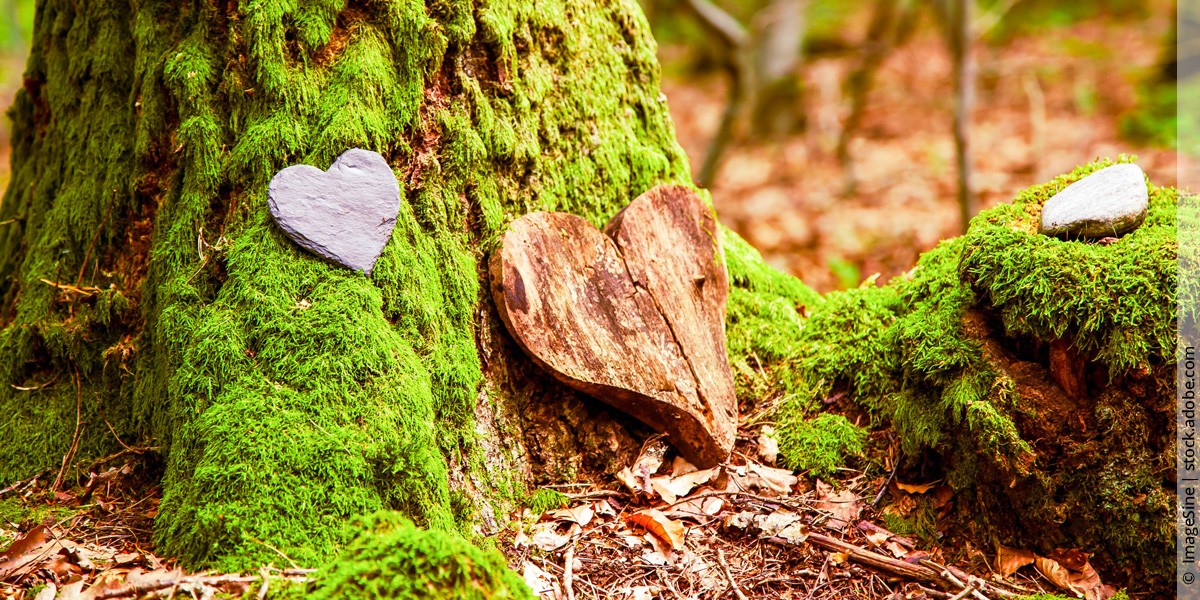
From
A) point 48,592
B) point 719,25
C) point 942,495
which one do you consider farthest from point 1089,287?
point 719,25

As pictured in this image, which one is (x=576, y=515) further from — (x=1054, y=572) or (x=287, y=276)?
(x=1054, y=572)

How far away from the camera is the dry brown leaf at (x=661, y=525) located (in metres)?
2.64

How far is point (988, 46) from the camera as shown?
1342cm

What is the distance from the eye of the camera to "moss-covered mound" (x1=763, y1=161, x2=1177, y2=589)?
2.43m

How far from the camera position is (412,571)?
195cm

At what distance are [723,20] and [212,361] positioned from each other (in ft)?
20.5

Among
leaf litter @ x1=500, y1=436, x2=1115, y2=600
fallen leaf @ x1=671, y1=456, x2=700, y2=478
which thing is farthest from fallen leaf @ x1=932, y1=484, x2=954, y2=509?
fallen leaf @ x1=671, y1=456, x2=700, y2=478

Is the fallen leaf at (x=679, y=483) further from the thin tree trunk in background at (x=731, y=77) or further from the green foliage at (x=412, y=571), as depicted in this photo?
the thin tree trunk in background at (x=731, y=77)

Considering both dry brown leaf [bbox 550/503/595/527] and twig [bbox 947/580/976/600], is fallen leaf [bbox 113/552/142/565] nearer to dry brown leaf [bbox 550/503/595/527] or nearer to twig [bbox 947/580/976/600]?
dry brown leaf [bbox 550/503/595/527]

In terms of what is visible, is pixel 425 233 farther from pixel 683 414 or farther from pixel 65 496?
pixel 65 496

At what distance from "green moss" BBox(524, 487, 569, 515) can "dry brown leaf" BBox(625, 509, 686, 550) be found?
0.80 ft

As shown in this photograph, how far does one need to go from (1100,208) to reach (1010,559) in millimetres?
1234

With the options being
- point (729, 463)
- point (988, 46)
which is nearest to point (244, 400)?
point (729, 463)

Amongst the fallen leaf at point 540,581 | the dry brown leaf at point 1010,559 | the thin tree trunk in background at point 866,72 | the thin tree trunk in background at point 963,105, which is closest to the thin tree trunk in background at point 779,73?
the thin tree trunk in background at point 866,72
